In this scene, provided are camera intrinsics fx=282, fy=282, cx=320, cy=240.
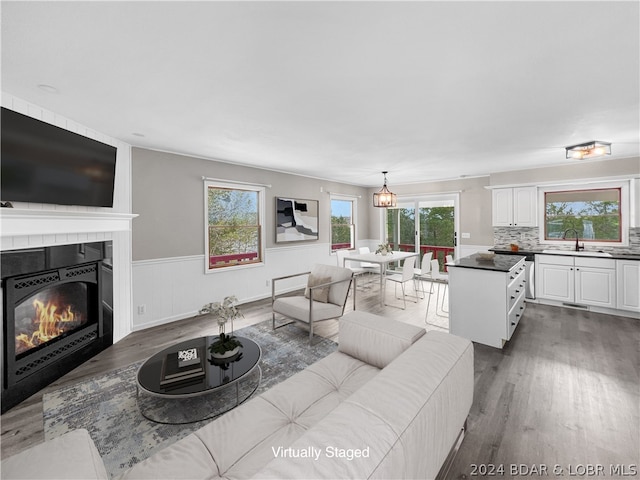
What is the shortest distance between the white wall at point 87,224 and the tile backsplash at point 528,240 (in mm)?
6366

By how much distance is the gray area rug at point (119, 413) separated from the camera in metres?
1.82

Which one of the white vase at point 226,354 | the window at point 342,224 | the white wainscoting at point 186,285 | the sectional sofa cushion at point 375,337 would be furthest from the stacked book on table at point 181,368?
the window at point 342,224

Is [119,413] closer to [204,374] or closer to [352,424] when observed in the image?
[204,374]

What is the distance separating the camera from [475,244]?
6.16 meters

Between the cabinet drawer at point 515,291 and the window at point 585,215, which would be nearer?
the cabinet drawer at point 515,291

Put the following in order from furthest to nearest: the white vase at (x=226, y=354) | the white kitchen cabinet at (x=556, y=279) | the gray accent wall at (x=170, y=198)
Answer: the white kitchen cabinet at (x=556, y=279) → the gray accent wall at (x=170, y=198) → the white vase at (x=226, y=354)

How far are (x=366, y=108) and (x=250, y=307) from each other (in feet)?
11.6

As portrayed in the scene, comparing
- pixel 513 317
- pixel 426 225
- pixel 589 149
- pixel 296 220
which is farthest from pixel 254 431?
pixel 426 225

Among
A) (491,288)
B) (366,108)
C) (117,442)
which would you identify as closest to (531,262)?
(491,288)

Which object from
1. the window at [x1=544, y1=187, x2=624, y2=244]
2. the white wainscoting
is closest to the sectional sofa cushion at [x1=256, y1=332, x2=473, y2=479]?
the white wainscoting

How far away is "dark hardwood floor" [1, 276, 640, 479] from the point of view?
170cm

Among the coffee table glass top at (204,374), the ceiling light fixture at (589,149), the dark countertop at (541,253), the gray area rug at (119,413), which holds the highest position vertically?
the ceiling light fixture at (589,149)

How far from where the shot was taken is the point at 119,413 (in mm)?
2141

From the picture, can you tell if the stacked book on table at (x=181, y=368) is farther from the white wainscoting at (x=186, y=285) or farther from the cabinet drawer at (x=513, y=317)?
the cabinet drawer at (x=513, y=317)
